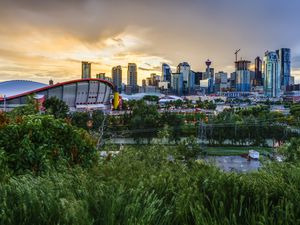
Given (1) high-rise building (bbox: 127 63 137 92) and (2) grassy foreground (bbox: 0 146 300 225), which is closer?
(2) grassy foreground (bbox: 0 146 300 225)

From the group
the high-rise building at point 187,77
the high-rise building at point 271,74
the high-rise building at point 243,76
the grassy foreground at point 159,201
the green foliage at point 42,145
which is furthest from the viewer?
the high-rise building at point 243,76

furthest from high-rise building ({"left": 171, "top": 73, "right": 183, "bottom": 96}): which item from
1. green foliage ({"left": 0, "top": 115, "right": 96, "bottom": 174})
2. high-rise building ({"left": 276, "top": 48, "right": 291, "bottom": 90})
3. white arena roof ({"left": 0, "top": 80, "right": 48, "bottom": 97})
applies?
green foliage ({"left": 0, "top": 115, "right": 96, "bottom": 174})

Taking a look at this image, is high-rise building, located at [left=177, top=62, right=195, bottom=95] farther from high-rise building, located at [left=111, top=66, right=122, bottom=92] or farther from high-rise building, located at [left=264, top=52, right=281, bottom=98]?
high-rise building, located at [left=264, top=52, right=281, bottom=98]

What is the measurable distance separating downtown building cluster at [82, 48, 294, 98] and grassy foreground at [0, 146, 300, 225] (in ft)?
455

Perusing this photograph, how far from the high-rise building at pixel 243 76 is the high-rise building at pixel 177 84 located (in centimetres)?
2990

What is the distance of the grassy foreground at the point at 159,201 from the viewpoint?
1.64 meters

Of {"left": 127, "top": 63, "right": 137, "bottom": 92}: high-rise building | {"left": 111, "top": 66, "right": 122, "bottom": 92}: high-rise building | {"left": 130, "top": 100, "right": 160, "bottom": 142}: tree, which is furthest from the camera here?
{"left": 127, "top": 63, "right": 137, "bottom": 92}: high-rise building

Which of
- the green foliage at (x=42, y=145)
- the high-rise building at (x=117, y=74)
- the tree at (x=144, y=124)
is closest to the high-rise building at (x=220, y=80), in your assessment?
the high-rise building at (x=117, y=74)

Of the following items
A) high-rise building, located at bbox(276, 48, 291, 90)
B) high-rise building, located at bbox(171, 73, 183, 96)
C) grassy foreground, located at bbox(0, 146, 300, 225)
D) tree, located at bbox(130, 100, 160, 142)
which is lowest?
tree, located at bbox(130, 100, 160, 142)

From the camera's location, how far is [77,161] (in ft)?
13.3

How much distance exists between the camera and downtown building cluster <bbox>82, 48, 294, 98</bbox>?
143625 millimetres

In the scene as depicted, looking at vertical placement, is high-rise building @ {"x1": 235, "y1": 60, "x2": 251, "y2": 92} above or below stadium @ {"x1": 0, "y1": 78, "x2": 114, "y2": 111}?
above

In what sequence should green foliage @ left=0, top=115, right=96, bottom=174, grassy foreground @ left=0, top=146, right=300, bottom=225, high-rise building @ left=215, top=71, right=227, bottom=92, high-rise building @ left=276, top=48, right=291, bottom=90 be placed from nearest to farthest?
grassy foreground @ left=0, top=146, right=300, bottom=225 < green foliage @ left=0, top=115, right=96, bottom=174 < high-rise building @ left=276, top=48, right=291, bottom=90 < high-rise building @ left=215, top=71, right=227, bottom=92

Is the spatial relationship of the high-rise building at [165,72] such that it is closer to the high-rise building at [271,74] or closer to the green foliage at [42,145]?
the high-rise building at [271,74]
